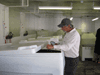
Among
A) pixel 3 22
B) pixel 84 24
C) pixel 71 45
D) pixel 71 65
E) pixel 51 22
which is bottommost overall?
pixel 71 65

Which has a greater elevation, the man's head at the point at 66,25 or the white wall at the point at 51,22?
the white wall at the point at 51,22

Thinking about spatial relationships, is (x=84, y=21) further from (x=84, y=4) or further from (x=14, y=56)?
(x=14, y=56)

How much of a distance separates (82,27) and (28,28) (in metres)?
4.99

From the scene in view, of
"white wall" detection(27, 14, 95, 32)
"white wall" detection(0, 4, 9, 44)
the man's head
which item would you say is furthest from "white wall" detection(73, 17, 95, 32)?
the man's head

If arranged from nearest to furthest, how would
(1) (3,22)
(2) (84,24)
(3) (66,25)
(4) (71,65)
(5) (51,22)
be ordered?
(3) (66,25), (4) (71,65), (1) (3,22), (5) (51,22), (2) (84,24)

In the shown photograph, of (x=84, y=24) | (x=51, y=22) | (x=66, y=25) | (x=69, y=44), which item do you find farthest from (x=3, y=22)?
(x=84, y=24)

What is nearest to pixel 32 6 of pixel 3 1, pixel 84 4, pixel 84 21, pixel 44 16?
pixel 3 1

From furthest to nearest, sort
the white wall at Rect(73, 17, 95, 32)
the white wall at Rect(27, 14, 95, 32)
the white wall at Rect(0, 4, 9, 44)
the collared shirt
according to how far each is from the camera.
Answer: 1. the white wall at Rect(73, 17, 95, 32)
2. the white wall at Rect(27, 14, 95, 32)
3. the white wall at Rect(0, 4, 9, 44)
4. the collared shirt

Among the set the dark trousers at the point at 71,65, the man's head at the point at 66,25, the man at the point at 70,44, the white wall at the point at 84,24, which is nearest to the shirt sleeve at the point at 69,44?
the man at the point at 70,44

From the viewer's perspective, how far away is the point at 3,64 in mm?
1482

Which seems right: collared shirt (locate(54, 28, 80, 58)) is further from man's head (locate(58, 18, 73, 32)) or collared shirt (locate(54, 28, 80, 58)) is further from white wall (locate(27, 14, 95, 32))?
white wall (locate(27, 14, 95, 32))

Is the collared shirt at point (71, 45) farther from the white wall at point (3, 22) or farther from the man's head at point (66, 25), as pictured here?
the white wall at point (3, 22)

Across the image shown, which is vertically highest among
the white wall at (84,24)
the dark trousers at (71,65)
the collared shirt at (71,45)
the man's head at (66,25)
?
the white wall at (84,24)

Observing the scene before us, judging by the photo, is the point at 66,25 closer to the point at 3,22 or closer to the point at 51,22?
the point at 3,22
